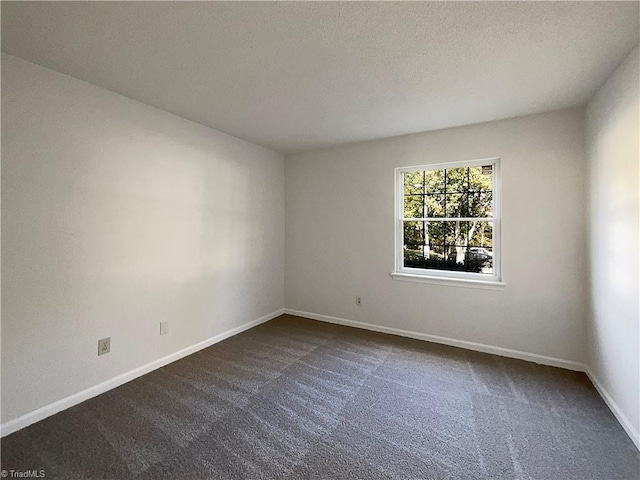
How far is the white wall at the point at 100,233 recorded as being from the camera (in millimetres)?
1772

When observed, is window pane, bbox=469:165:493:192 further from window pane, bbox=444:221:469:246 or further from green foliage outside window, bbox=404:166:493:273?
window pane, bbox=444:221:469:246

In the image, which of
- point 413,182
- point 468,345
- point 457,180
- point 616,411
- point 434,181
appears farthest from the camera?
point 413,182

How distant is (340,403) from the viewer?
6.70ft

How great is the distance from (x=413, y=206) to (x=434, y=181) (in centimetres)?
37

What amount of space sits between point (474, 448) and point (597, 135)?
248 cm

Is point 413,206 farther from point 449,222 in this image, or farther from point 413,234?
point 449,222

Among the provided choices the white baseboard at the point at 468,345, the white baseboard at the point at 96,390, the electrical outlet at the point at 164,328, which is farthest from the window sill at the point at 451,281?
the electrical outlet at the point at 164,328

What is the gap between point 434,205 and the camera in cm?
328

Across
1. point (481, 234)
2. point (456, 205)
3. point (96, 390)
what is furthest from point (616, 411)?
point (96, 390)

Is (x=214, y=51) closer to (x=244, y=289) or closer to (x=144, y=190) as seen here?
(x=144, y=190)

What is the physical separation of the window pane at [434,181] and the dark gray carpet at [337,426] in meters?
1.86

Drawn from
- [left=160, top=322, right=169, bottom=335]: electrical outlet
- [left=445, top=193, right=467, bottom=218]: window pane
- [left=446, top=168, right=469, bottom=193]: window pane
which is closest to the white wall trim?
[left=445, top=193, right=467, bottom=218]: window pane

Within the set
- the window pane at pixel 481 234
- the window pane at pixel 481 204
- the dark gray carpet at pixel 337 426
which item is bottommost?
the dark gray carpet at pixel 337 426

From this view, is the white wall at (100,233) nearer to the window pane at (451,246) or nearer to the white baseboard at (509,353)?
the white baseboard at (509,353)
